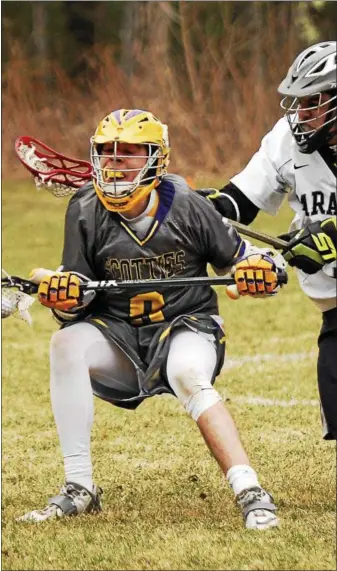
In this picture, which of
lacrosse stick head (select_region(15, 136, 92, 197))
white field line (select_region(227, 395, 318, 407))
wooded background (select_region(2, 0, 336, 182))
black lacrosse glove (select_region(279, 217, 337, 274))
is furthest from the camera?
wooded background (select_region(2, 0, 336, 182))

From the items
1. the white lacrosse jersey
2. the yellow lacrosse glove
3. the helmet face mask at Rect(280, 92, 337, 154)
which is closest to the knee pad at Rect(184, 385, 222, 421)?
the yellow lacrosse glove

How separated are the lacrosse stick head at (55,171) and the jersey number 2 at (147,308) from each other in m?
0.81

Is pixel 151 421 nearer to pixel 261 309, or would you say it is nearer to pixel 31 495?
pixel 31 495

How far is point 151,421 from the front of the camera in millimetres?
6215

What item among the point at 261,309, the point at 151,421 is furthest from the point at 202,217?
the point at 261,309

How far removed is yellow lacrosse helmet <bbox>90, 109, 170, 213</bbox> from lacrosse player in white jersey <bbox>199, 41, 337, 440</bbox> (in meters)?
0.27

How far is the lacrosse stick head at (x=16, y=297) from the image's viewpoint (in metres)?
4.28

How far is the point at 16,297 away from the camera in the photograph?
430 cm

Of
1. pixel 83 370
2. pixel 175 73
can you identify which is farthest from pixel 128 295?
pixel 175 73

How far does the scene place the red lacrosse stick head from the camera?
516cm

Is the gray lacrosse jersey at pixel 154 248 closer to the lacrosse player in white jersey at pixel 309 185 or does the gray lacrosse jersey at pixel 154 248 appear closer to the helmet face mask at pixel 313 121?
the lacrosse player in white jersey at pixel 309 185

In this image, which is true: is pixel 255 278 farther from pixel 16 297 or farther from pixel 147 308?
pixel 16 297

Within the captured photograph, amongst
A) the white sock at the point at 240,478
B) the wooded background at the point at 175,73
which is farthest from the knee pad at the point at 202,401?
the wooded background at the point at 175,73

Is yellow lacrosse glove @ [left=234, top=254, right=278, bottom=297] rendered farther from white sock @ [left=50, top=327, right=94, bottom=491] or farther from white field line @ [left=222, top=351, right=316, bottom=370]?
white field line @ [left=222, top=351, right=316, bottom=370]
